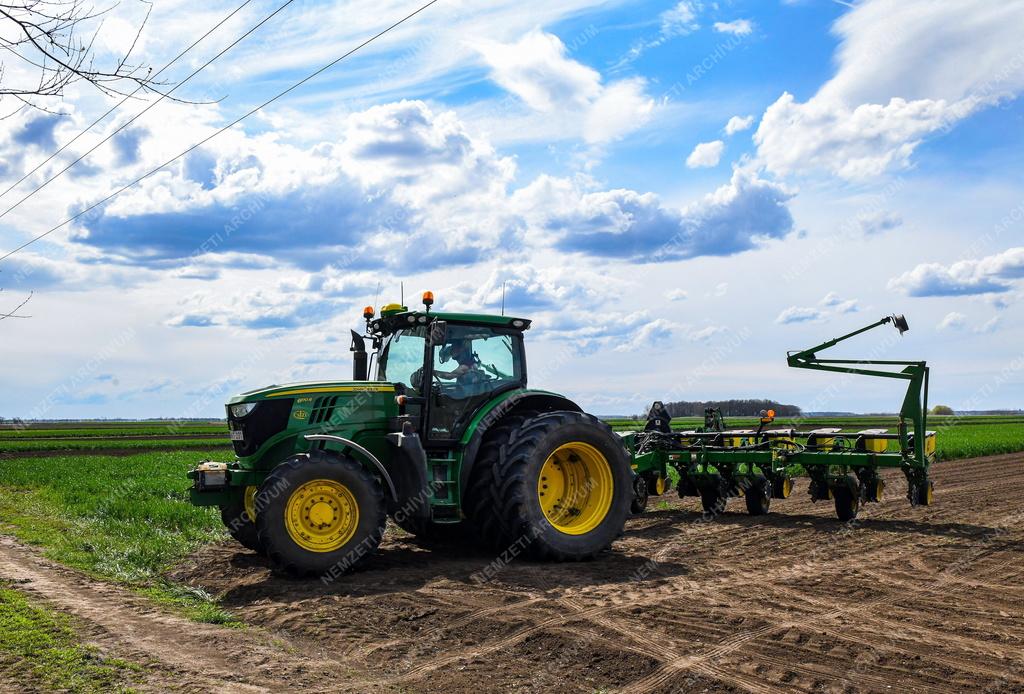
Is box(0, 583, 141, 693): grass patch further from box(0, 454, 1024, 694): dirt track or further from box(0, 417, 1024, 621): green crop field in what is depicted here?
box(0, 417, 1024, 621): green crop field

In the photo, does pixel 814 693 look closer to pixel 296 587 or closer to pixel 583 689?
pixel 583 689

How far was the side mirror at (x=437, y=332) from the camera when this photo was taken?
9484 millimetres

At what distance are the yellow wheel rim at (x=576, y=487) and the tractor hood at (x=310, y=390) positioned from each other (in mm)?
2055

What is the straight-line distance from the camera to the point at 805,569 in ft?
29.8

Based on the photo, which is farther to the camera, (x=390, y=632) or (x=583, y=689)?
(x=390, y=632)

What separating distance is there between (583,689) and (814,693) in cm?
138

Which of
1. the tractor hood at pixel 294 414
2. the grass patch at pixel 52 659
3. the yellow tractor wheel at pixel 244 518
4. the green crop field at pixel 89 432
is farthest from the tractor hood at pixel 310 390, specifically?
the green crop field at pixel 89 432

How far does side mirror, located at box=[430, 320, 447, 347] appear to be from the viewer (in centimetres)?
948

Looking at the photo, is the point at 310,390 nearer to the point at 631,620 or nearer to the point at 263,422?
the point at 263,422

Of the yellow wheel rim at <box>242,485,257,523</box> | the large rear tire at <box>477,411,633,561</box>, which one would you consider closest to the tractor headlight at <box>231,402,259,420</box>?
the yellow wheel rim at <box>242,485,257,523</box>

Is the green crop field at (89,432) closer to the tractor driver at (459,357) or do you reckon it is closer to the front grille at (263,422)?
the front grille at (263,422)

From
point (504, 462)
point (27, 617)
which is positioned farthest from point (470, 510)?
point (27, 617)

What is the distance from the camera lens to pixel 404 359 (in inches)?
390

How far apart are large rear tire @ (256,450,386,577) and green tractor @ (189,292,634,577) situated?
0.04 feet
